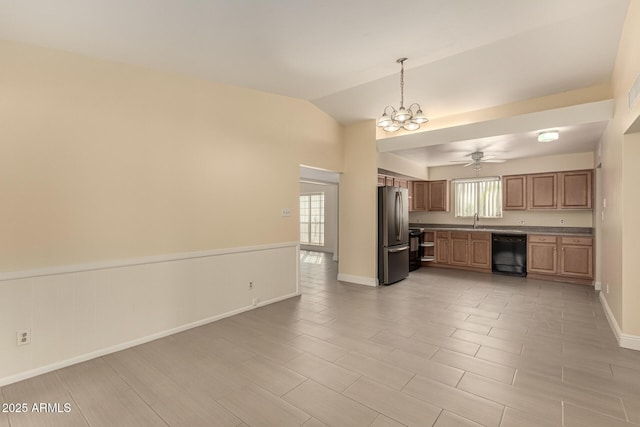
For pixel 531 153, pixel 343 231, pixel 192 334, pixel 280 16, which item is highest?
pixel 280 16

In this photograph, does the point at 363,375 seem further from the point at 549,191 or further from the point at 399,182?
the point at 549,191

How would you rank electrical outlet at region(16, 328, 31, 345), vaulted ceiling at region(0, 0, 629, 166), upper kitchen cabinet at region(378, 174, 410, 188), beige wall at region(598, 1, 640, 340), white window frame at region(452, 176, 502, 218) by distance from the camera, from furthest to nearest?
white window frame at region(452, 176, 502, 218), upper kitchen cabinet at region(378, 174, 410, 188), beige wall at region(598, 1, 640, 340), electrical outlet at region(16, 328, 31, 345), vaulted ceiling at region(0, 0, 629, 166)

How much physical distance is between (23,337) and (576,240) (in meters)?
7.80

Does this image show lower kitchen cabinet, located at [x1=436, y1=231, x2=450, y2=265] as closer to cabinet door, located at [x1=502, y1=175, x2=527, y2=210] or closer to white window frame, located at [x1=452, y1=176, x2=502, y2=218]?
white window frame, located at [x1=452, y1=176, x2=502, y2=218]

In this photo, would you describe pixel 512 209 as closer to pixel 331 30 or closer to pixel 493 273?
pixel 493 273

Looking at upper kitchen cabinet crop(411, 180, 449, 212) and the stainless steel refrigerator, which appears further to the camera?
upper kitchen cabinet crop(411, 180, 449, 212)

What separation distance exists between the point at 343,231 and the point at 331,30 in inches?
149

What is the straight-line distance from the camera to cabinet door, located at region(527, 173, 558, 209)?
6.11 meters

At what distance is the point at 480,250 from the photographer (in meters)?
6.68

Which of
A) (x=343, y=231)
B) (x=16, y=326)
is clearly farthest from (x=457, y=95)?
(x=16, y=326)

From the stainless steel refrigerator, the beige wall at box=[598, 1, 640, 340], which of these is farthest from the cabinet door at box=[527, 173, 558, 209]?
the beige wall at box=[598, 1, 640, 340]

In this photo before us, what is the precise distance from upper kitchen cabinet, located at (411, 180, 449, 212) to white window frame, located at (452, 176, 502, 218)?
0.93 ft

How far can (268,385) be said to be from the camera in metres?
2.37

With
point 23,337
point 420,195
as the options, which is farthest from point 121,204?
point 420,195
